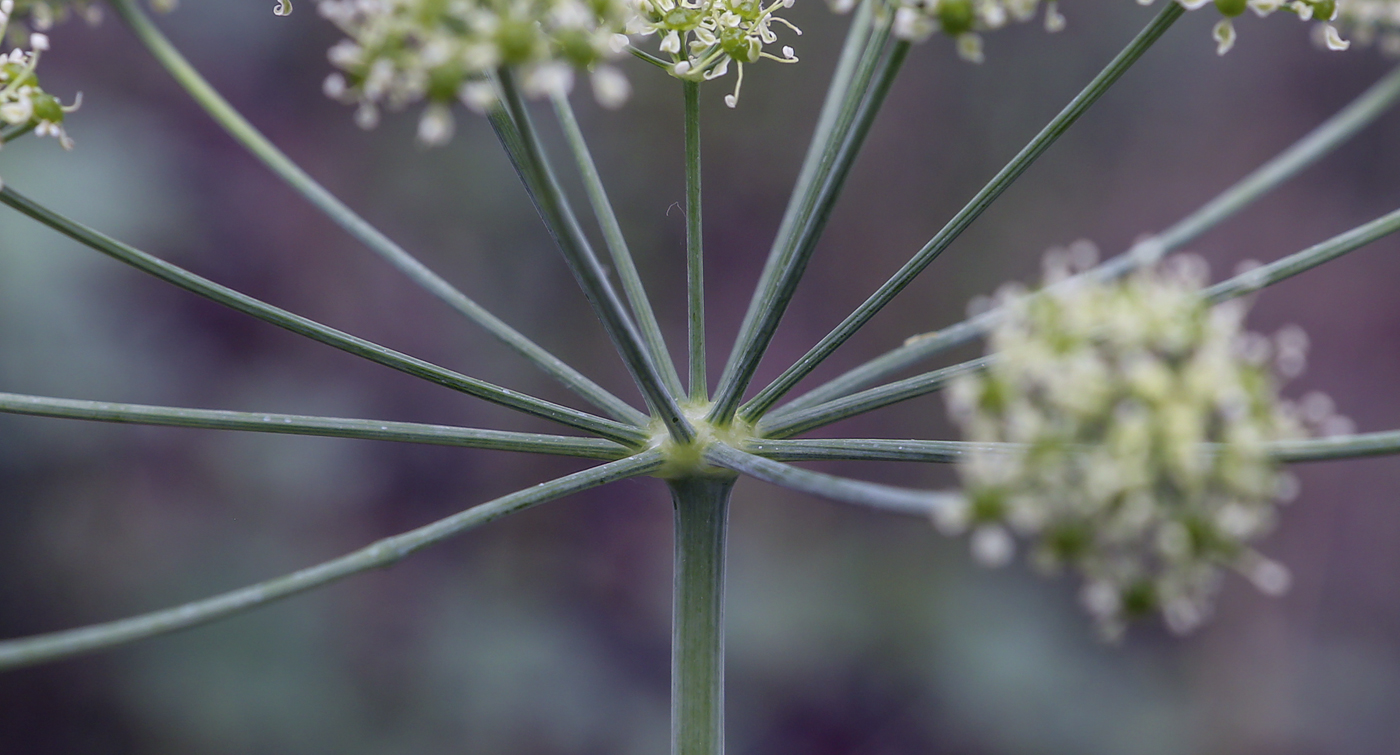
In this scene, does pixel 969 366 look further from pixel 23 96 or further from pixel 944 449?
pixel 23 96

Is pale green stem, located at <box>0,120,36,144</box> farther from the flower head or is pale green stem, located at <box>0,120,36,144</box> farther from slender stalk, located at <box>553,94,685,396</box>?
the flower head

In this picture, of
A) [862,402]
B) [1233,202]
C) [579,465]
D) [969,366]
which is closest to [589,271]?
[862,402]

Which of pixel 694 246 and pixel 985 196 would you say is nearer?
pixel 985 196

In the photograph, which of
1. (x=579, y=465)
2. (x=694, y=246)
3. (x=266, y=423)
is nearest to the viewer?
(x=266, y=423)

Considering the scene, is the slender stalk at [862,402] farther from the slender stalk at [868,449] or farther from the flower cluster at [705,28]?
the flower cluster at [705,28]

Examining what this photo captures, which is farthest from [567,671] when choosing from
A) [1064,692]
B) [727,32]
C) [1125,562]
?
[1125,562]

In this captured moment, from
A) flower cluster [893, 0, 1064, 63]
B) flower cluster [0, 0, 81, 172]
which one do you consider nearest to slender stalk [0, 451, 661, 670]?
flower cluster [0, 0, 81, 172]

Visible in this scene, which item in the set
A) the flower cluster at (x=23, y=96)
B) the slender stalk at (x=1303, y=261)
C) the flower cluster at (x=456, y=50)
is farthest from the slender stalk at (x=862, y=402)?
the flower cluster at (x=23, y=96)

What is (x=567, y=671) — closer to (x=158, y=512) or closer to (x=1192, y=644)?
(x=158, y=512)
